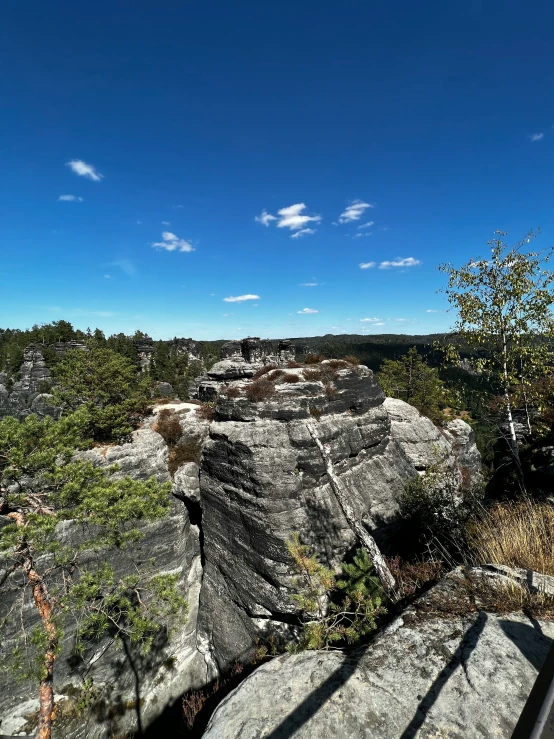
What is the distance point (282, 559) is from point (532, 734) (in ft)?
49.5

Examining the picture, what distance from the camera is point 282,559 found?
1473 cm

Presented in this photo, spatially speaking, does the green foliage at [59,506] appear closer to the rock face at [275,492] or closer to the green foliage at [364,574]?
the green foliage at [364,574]

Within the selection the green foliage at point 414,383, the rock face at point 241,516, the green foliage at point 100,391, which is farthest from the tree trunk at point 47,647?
the green foliage at point 414,383

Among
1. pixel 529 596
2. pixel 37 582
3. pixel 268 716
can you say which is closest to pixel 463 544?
pixel 529 596

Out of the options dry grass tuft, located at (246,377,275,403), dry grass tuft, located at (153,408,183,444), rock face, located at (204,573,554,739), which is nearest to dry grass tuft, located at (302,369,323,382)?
dry grass tuft, located at (246,377,275,403)

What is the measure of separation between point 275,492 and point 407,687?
38.7 feet

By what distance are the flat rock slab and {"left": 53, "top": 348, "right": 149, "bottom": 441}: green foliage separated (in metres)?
15.9

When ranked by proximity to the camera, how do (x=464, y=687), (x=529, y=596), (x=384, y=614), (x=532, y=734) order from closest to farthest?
(x=532, y=734)
(x=464, y=687)
(x=529, y=596)
(x=384, y=614)

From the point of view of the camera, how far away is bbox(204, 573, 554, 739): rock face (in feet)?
11.6

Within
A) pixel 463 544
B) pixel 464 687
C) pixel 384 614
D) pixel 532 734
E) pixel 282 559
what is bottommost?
pixel 282 559

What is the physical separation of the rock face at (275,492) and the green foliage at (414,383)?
17.4 metres

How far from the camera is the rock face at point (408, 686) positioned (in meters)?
3.54

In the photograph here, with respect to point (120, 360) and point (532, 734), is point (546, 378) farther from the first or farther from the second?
point (120, 360)

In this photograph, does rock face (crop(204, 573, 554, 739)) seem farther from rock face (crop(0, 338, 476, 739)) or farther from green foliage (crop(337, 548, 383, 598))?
rock face (crop(0, 338, 476, 739))
